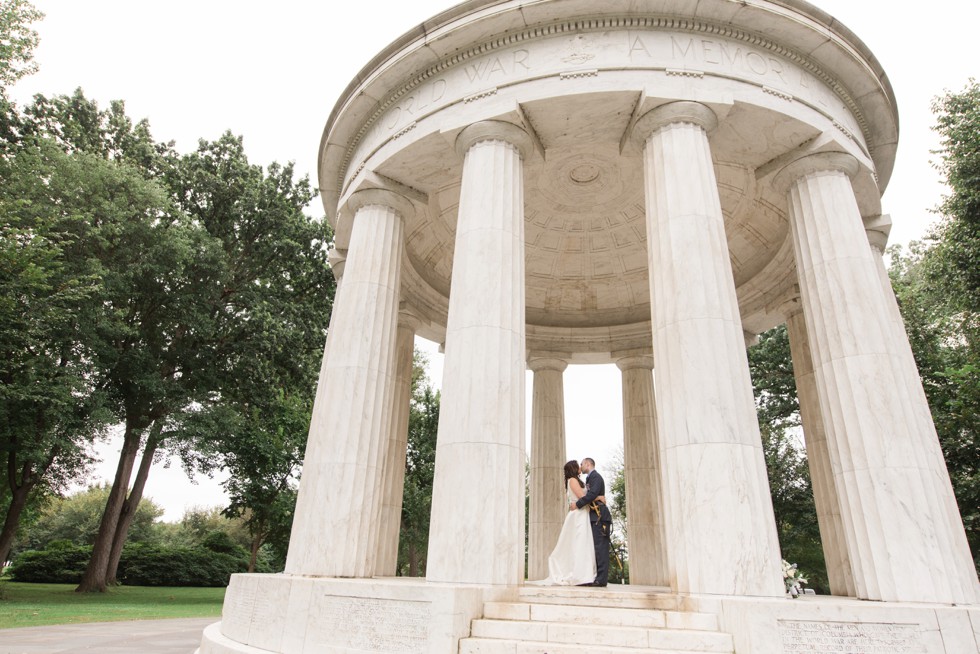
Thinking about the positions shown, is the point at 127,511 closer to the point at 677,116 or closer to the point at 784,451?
the point at 677,116

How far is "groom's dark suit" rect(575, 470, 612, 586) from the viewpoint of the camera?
18.5 m

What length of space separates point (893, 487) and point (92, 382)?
46.5m

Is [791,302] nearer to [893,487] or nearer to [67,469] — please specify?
[893,487]

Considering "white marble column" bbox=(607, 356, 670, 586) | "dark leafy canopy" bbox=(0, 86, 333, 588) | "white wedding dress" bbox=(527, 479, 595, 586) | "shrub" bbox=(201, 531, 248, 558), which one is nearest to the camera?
"white wedding dress" bbox=(527, 479, 595, 586)

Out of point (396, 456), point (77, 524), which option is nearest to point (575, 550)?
point (396, 456)

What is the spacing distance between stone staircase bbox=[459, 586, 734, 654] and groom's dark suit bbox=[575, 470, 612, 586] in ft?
16.3

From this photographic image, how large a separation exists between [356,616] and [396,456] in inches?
613

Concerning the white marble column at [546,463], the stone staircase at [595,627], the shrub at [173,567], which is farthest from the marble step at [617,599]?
the shrub at [173,567]

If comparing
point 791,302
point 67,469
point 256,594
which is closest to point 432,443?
point 67,469

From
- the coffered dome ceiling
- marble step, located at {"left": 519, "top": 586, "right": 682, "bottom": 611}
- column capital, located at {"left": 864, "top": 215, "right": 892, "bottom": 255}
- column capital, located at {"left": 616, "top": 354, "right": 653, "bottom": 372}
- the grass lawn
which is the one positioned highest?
the coffered dome ceiling

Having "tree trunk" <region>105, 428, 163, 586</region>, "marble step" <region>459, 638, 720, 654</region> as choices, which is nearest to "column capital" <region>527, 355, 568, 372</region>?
"marble step" <region>459, 638, 720, 654</region>

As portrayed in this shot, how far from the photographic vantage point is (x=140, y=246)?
40.5 meters

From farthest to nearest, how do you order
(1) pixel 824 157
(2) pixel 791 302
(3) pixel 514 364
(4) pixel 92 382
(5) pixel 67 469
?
(5) pixel 67 469
(4) pixel 92 382
(2) pixel 791 302
(1) pixel 824 157
(3) pixel 514 364

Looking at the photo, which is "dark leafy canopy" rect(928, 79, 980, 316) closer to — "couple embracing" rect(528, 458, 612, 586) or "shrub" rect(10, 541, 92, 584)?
"couple embracing" rect(528, 458, 612, 586)
